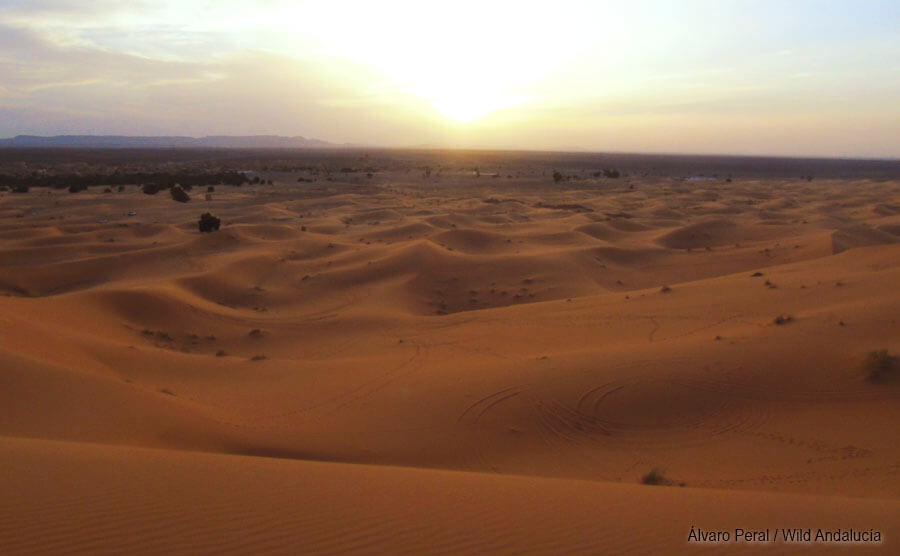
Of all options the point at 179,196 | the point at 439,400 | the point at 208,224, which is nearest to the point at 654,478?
the point at 439,400

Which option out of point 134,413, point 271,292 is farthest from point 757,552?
point 271,292

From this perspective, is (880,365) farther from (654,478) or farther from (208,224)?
(208,224)

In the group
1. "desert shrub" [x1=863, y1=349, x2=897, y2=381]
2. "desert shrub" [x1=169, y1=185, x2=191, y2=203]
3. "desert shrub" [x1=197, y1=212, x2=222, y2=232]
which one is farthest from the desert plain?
"desert shrub" [x1=169, y1=185, x2=191, y2=203]

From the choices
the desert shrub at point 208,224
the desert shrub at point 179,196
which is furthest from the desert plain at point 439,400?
the desert shrub at point 179,196

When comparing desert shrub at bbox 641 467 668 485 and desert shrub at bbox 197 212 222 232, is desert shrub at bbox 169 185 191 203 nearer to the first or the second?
desert shrub at bbox 197 212 222 232

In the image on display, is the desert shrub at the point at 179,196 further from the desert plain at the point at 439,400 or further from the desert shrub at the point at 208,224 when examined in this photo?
the desert plain at the point at 439,400
